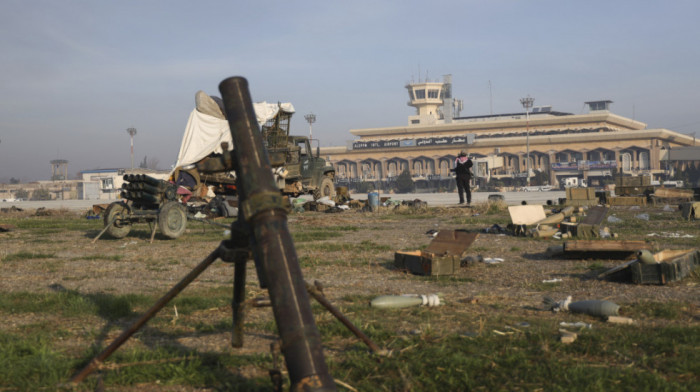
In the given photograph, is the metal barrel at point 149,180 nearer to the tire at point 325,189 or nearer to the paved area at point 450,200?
the tire at point 325,189

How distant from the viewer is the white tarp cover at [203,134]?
23547 millimetres

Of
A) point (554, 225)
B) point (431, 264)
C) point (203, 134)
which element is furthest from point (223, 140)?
point (431, 264)

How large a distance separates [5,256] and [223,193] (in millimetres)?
13560

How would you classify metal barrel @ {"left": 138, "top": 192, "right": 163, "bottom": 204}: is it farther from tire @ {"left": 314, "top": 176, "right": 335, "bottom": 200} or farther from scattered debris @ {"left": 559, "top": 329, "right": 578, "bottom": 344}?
tire @ {"left": 314, "top": 176, "right": 335, "bottom": 200}

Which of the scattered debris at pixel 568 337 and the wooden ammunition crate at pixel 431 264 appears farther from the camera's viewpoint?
the wooden ammunition crate at pixel 431 264

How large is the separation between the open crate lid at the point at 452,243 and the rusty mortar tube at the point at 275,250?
538 centimetres

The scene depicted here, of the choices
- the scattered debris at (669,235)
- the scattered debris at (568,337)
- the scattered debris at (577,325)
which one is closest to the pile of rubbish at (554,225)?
the scattered debris at (669,235)

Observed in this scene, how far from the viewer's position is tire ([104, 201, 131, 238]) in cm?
1245

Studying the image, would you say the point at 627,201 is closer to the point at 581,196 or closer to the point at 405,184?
the point at 581,196

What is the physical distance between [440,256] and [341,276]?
1.30m

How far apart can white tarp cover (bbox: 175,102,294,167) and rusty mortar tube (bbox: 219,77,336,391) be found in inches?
823

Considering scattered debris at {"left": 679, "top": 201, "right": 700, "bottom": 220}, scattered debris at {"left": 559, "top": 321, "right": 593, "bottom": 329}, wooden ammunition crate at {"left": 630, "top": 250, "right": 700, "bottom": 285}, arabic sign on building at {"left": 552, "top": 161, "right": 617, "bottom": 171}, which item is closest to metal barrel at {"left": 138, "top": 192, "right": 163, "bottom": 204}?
wooden ammunition crate at {"left": 630, "top": 250, "right": 700, "bottom": 285}

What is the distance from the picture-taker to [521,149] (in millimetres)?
115562

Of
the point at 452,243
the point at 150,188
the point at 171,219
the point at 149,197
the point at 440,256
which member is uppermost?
the point at 150,188
